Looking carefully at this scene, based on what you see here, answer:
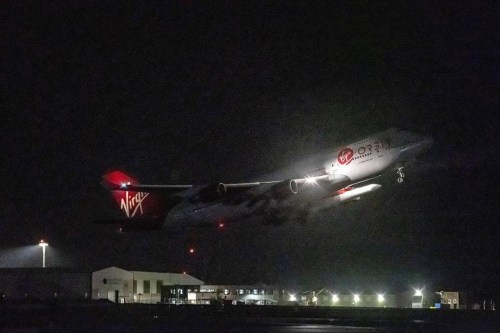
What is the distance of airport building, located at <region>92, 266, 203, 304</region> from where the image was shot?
314 ft

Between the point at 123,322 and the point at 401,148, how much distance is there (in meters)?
31.8

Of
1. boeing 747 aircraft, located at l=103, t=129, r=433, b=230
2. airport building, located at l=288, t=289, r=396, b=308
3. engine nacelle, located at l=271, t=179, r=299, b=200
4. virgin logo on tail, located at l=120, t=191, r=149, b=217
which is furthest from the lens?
airport building, located at l=288, t=289, r=396, b=308

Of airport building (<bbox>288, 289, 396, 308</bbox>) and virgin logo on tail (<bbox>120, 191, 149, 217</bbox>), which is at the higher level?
virgin logo on tail (<bbox>120, 191, 149, 217</bbox>)

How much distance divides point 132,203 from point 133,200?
0.41m

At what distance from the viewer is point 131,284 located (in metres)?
102

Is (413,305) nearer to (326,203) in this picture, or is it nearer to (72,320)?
(326,203)

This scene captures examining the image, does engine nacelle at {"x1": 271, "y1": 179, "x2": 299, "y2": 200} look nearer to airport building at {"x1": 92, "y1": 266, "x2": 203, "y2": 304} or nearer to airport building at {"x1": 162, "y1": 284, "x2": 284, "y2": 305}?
airport building at {"x1": 92, "y1": 266, "x2": 203, "y2": 304}

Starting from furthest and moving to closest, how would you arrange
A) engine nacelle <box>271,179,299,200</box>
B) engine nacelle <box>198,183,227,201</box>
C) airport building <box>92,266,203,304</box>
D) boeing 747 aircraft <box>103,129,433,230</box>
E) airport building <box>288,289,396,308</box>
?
airport building <box>288,289,396,308</box> < airport building <box>92,266,203,304</box> < engine nacelle <box>198,183,227,201</box> < engine nacelle <box>271,179,299,200</box> < boeing 747 aircraft <box>103,129,433,230</box>

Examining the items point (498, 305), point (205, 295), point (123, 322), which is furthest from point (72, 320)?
point (498, 305)

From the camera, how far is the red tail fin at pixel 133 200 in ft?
263

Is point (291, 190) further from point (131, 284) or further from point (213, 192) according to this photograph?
point (131, 284)

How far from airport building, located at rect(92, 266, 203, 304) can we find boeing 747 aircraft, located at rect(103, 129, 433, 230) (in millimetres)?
18353

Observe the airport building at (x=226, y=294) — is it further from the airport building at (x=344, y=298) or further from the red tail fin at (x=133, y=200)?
the red tail fin at (x=133, y=200)

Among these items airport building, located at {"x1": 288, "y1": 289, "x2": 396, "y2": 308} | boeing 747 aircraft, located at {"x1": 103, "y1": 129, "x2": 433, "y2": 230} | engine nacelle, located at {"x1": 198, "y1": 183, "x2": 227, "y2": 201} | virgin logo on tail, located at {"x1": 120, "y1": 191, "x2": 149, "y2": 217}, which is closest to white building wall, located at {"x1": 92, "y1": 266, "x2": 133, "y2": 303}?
virgin logo on tail, located at {"x1": 120, "y1": 191, "x2": 149, "y2": 217}
